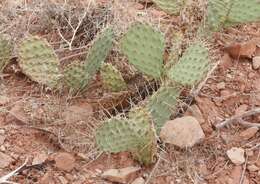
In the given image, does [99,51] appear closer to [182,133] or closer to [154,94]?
[154,94]

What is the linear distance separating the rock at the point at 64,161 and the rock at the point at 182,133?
0.40 m

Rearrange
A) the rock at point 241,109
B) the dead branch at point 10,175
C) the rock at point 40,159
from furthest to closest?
the rock at point 241,109 → the rock at point 40,159 → the dead branch at point 10,175

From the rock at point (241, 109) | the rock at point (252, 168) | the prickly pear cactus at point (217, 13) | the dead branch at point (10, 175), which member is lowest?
the dead branch at point (10, 175)

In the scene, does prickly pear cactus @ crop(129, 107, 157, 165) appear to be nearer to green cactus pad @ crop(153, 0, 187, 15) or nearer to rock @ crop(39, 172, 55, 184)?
rock @ crop(39, 172, 55, 184)

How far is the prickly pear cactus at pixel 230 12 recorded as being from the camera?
301 centimetres

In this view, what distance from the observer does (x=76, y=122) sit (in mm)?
2752

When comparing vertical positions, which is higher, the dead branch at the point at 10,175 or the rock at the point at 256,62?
the rock at the point at 256,62

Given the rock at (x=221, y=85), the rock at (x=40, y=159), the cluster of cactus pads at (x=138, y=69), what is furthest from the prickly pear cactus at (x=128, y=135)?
the rock at (x=221, y=85)

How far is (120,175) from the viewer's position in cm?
250

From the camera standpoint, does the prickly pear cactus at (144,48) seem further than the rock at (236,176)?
Yes

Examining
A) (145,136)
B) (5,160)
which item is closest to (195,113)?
(145,136)

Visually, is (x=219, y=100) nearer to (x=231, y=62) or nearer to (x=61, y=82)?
(x=231, y=62)

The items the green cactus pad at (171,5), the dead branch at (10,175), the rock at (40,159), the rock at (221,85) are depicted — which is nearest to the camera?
the dead branch at (10,175)

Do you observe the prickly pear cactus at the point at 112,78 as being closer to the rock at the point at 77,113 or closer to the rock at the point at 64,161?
the rock at the point at 77,113
